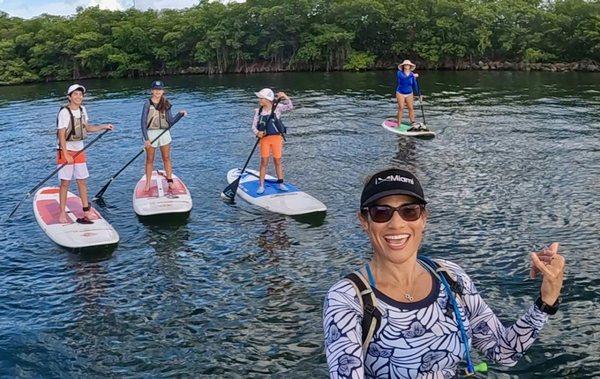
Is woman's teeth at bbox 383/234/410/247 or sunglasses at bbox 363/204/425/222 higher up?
sunglasses at bbox 363/204/425/222

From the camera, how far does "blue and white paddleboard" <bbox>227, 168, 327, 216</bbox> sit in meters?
13.5

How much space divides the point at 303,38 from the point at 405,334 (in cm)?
6256

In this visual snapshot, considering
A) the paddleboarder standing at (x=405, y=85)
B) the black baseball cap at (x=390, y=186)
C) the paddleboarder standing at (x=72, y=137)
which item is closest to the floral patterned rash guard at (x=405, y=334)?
the black baseball cap at (x=390, y=186)

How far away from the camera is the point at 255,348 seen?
7957 mm

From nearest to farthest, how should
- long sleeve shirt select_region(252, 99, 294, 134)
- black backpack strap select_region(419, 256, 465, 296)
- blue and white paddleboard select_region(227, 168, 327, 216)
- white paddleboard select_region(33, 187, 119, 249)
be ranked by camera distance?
black backpack strap select_region(419, 256, 465, 296) → white paddleboard select_region(33, 187, 119, 249) → blue and white paddleboard select_region(227, 168, 327, 216) → long sleeve shirt select_region(252, 99, 294, 134)

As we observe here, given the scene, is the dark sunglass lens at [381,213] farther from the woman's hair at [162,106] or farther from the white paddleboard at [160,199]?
the woman's hair at [162,106]

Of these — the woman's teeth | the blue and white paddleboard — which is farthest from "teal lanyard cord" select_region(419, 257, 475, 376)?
the blue and white paddleboard

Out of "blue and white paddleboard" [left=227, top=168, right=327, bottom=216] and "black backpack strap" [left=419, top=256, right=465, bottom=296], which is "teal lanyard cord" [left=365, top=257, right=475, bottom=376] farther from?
"blue and white paddleboard" [left=227, top=168, right=327, bottom=216]

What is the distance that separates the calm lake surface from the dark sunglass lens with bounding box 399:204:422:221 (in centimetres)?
433

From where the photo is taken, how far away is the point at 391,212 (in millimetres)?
3625

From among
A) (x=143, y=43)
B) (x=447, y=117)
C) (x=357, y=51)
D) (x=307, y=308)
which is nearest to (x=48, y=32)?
(x=143, y=43)

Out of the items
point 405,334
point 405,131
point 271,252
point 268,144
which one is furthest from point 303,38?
point 405,334

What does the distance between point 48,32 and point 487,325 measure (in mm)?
75402

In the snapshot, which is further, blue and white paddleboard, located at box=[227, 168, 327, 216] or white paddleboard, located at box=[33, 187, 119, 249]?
blue and white paddleboard, located at box=[227, 168, 327, 216]
